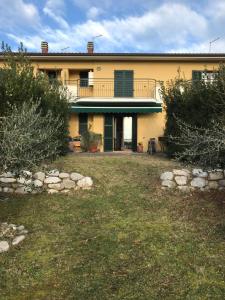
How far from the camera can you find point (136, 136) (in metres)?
32.3

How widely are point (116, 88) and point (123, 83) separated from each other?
0.65 m

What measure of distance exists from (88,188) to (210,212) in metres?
4.76

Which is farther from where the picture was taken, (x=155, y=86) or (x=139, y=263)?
(x=155, y=86)

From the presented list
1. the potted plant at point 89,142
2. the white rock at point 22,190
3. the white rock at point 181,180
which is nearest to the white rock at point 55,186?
the white rock at point 22,190

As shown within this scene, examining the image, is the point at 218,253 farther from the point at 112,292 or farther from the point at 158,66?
the point at 158,66

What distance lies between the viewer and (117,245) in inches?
432

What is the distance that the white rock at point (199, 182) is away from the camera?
1579 cm

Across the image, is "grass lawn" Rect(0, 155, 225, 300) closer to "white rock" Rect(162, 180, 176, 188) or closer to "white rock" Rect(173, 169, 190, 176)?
"white rock" Rect(162, 180, 176, 188)

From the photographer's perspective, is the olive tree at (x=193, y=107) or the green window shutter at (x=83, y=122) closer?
the olive tree at (x=193, y=107)

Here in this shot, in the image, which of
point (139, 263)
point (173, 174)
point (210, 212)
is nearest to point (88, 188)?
point (173, 174)

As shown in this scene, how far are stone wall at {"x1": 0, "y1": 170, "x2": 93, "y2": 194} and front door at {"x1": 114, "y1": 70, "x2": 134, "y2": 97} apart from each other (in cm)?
1682

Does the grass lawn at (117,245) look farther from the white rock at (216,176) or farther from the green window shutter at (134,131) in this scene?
the green window shutter at (134,131)

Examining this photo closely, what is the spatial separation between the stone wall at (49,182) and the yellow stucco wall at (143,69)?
1607 centimetres

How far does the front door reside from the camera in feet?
106
